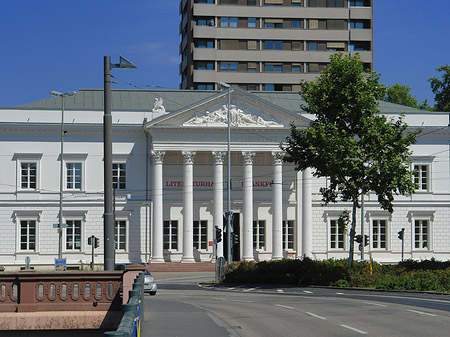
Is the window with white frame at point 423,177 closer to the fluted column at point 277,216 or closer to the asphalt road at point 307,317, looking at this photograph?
the fluted column at point 277,216

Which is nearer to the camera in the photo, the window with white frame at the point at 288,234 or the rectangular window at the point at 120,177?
the rectangular window at the point at 120,177

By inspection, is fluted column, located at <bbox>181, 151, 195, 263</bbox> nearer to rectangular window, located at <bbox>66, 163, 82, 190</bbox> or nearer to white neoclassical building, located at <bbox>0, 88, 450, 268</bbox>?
white neoclassical building, located at <bbox>0, 88, 450, 268</bbox>

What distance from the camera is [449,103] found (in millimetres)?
82875

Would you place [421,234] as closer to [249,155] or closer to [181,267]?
[249,155]

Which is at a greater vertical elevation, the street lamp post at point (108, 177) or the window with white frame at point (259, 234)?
the street lamp post at point (108, 177)

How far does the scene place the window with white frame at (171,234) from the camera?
6197 centimetres

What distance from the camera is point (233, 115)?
2391 inches

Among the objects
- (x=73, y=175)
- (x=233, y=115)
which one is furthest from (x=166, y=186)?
(x=233, y=115)

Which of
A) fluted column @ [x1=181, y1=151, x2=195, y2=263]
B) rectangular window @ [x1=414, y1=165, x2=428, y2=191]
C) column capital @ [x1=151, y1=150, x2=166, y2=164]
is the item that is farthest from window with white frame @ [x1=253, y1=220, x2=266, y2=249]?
rectangular window @ [x1=414, y1=165, x2=428, y2=191]

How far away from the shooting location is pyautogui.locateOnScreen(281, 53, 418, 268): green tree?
124ft

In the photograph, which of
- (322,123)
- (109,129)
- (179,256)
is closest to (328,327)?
(109,129)

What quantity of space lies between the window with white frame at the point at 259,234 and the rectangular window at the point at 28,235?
17.5 metres

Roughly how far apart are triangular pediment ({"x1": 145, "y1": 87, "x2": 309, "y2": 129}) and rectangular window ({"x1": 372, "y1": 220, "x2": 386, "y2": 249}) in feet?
36.3

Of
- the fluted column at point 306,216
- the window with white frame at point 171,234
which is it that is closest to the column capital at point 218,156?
the window with white frame at point 171,234
